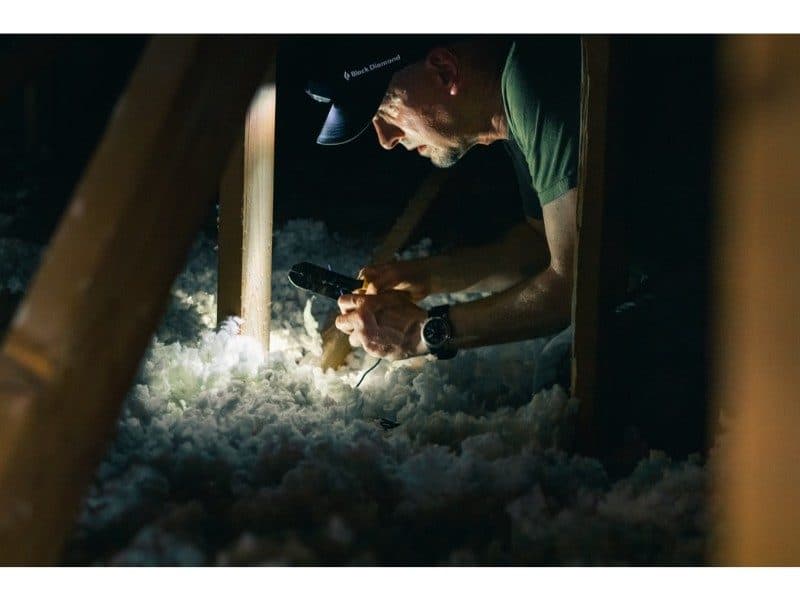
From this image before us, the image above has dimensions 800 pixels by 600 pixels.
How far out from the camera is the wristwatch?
2041mm

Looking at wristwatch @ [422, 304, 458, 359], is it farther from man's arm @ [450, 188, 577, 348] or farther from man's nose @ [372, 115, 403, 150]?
man's nose @ [372, 115, 403, 150]

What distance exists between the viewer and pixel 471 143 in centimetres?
239

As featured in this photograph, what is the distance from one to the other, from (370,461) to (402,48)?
1.27 m

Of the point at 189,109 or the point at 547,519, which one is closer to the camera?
the point at 189,109

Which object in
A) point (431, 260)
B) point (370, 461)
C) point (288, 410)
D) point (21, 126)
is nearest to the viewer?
point (370, 461)

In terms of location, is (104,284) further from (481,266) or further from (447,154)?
(481,266)

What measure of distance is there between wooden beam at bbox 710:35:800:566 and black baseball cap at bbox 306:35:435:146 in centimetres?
118

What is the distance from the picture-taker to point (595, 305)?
1537 mm

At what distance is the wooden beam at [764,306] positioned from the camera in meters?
1.00

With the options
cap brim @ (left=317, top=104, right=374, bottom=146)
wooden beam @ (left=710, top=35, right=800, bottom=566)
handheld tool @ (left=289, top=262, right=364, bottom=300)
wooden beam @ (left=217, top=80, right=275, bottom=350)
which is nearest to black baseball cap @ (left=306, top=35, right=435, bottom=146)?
cap brim @ (left=317, top=104, right=374, bottom=146)

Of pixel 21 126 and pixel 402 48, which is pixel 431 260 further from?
pixel 21 126

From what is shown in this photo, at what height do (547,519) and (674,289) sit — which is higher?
(674,289)

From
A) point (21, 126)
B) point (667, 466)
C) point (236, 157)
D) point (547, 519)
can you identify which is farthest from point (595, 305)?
point (21, 126)

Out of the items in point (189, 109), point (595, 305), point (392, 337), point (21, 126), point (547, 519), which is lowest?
point (547, 519)
